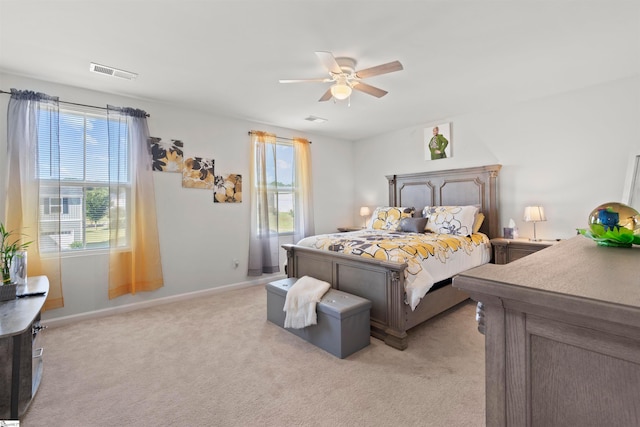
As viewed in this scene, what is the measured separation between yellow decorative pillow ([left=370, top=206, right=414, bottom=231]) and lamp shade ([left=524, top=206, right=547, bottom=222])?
55.2 inches

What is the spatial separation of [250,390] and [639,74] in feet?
15.4

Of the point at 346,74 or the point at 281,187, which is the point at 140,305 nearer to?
the point at 281,187

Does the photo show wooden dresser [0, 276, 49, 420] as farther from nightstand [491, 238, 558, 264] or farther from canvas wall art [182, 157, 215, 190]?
nightstand [491, 238, 558, 264]

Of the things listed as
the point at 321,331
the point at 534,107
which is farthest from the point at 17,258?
the point at 534,107

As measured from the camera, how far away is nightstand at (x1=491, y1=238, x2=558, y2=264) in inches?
134

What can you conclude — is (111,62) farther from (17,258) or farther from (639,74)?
(639,74)

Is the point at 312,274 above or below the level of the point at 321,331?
above

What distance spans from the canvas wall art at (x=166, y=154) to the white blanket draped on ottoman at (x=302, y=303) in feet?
7.65

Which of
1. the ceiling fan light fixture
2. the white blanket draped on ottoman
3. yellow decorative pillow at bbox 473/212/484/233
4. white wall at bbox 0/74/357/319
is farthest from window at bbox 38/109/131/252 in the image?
yellow decorative pillow at bbox 473/212/484/233

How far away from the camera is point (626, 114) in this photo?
10.2 ft

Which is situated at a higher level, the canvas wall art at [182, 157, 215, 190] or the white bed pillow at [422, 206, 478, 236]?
the canvas wall art at [182, 157, 215, 190]

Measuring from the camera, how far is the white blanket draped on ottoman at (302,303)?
2475 millimetres

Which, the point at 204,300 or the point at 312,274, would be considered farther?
the point at 204,300

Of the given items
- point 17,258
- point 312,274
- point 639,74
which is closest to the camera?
point 17,258
